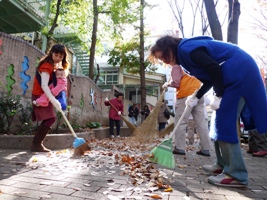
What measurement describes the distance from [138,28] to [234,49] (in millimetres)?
12265

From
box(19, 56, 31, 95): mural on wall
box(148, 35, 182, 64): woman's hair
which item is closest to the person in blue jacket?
box(148, 35, 182, 64): woman's hair

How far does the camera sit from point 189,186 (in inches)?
84.7

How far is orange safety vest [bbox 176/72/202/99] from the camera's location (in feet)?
13.4

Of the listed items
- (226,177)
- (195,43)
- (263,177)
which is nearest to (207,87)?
(195,43)

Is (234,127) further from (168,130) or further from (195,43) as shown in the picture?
(168,130)

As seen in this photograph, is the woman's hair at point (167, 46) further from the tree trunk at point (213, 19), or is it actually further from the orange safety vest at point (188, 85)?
the tree trunk at point (213, 19)

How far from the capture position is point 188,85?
4102 mm

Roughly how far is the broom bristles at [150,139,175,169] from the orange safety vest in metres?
1.51

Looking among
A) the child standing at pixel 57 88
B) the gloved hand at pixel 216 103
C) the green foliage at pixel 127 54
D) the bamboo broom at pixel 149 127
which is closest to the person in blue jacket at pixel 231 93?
the gloved hand at pixel 216 103

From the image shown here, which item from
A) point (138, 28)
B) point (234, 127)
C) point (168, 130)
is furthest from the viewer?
point (138, 28)

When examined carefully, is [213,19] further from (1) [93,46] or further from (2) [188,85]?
(1) [93,46]

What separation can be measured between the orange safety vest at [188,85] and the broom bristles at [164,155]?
1506 millimetres

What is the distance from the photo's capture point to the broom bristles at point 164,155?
8.93 ft

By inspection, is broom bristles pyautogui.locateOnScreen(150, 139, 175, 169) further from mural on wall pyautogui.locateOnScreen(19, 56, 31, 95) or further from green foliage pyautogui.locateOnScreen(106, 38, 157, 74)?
green foliage pyautogui.locateOnScreen(106, 38, 157, 74)
